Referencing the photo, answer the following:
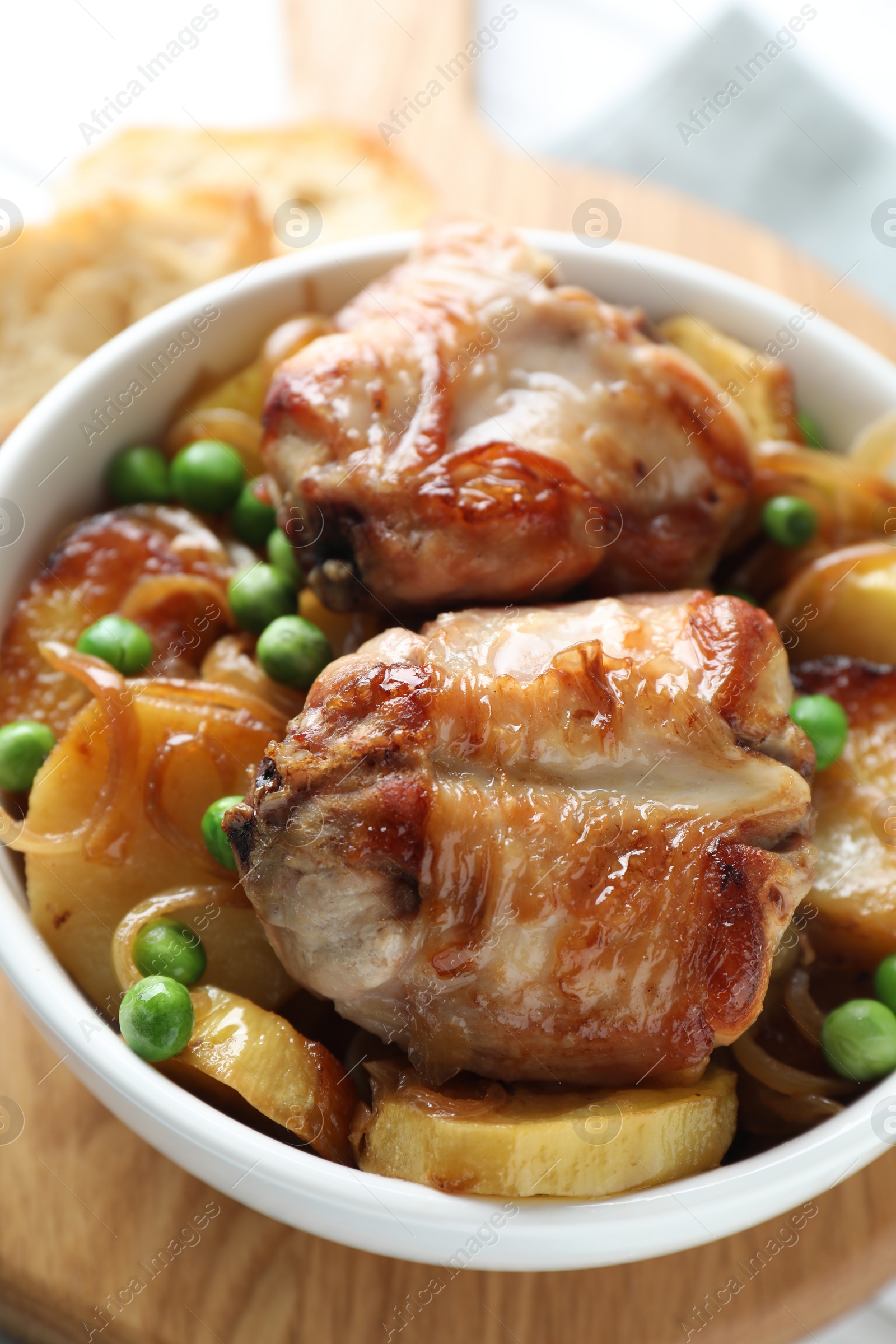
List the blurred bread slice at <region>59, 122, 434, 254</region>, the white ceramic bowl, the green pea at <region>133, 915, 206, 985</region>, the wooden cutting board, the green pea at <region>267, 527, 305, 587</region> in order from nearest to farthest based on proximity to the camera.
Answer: the white ceramic bowl < the green pea at <region>133, 915, 206, 985</region> < the wooden cutting board < the green pea at <region>267, 527, 305, 587</region> < the blurred bread slice at <region>59, 122, 434, 254</region>

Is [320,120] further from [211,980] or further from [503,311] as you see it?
[211,980]

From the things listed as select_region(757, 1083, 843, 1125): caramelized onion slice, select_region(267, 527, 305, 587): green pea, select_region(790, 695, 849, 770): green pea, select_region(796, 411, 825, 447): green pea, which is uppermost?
select_region(267, 527, 305, 587): green pea

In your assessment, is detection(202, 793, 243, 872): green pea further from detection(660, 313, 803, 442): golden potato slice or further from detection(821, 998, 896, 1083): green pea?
detection(660, 313, 803, 442): golden potato slice

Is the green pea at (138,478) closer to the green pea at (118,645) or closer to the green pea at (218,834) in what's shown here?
the green pea at (118,645)

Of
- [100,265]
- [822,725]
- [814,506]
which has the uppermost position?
[100,265]

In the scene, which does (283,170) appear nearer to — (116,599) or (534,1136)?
(116,599)

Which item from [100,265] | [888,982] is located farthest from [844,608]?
[100,265]

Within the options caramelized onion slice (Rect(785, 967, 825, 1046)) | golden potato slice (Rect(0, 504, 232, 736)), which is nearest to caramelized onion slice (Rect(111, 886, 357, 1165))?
golden potato slice (Rect(0, 504, 232, 736))

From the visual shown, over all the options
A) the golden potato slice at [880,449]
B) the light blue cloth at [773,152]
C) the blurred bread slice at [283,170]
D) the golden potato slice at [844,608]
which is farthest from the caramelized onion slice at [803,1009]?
the light blue cloth at [773,152]
